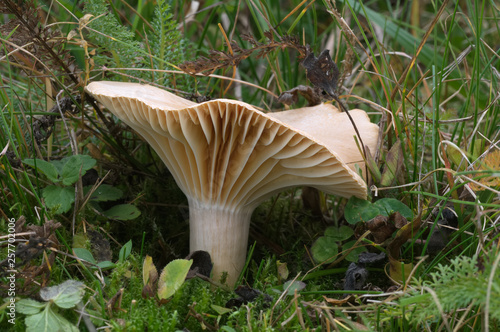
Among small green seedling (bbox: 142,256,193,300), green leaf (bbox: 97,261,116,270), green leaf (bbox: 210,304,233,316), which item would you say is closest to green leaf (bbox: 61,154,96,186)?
green leaf (bbox: 97,261,116,270)

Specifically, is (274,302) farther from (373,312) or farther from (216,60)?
(216,60)

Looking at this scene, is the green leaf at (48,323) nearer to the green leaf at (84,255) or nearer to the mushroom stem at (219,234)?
the green leaf at (84,255)

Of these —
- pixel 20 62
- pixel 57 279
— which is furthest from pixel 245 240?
pixel 20 62

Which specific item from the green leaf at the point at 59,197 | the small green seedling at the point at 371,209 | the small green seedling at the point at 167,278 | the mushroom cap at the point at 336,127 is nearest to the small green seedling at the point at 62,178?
the green leaf at the point at 59,197

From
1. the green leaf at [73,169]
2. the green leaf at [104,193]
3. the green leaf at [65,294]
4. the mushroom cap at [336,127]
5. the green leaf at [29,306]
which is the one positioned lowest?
the green leaf at [29,306]

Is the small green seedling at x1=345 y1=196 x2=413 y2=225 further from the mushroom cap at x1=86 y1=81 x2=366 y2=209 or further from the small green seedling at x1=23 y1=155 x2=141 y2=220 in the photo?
the small green seedling at x1=23 y1=155 x2=141 y2=220

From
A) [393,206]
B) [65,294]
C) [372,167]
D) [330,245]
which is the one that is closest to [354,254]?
[330,245]
